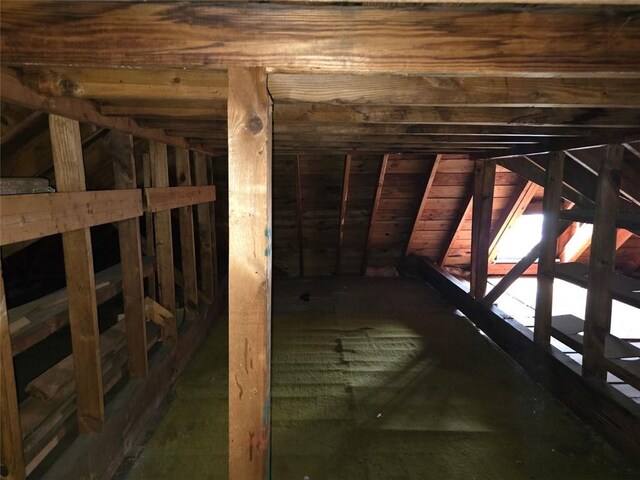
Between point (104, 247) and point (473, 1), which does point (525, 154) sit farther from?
point (104, 247)

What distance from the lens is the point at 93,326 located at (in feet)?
6.10

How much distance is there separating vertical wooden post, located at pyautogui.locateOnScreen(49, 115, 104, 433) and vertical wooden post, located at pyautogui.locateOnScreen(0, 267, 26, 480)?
0.46 metres

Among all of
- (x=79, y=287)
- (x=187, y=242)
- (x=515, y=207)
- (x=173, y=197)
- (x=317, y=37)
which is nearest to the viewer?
(x=317, y=37)

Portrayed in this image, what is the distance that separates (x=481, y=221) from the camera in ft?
13.7

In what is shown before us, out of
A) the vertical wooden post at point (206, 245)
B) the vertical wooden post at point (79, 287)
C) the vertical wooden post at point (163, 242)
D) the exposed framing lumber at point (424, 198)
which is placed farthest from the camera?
the exposed framing lumber at point (424, 198)

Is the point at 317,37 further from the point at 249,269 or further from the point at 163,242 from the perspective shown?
the point at 163,242

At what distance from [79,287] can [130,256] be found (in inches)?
22.0

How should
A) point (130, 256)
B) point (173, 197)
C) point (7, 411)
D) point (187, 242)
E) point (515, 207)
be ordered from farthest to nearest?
1. point (515, 207)
2. point (187, 242)
3. point (173, 197)
4. point (130, 256)
5. point (7, 411)

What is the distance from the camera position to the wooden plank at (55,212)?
4.27 feet

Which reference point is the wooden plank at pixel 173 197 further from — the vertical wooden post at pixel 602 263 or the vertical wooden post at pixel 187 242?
the vertical wooden post at pixel 602 263

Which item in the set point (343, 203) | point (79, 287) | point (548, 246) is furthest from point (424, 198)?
point (79, 287)

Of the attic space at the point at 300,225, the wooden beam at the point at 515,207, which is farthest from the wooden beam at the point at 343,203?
the wooden beam at the point at 515,207

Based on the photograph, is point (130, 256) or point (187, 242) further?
point (187, 242)

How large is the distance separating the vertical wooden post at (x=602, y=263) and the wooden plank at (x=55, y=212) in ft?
9.73
